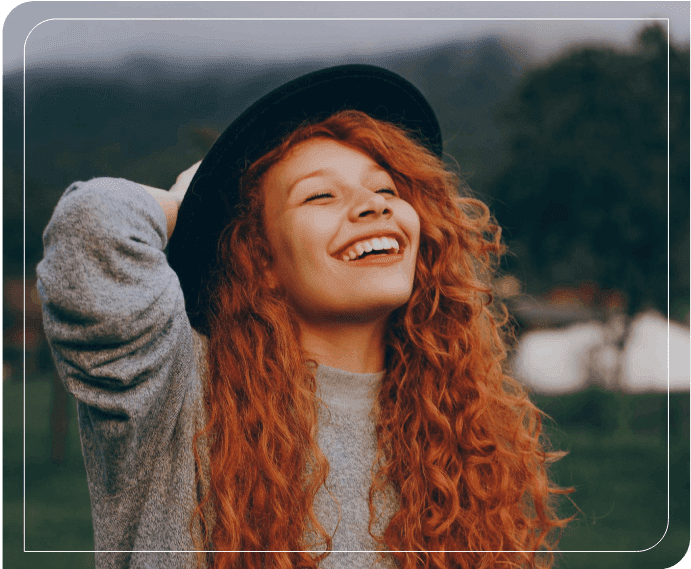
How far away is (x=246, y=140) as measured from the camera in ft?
5.43

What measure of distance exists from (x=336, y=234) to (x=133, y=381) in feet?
2.01

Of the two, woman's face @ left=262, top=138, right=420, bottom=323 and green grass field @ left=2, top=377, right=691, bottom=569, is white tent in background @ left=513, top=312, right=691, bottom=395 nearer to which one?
green grass field @ left=2, top=377, right=691, bottom=569

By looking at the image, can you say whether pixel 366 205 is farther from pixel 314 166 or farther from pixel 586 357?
pixel 586 357

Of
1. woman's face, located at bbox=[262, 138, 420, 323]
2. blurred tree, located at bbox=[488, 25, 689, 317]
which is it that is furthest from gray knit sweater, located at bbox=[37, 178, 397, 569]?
blurred tree, located at bbox=[488, 25, 689, 317]

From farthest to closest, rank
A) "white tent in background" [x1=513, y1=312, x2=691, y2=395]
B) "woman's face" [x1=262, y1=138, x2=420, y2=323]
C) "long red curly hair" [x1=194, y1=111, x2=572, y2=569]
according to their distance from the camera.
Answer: "white tent in background" [x1=513, y1=312, x2=691, y2=395]
"woman's face" [x1=262, y1=138, x2=420, y2=323]
"long red curly hair" [x1=194, y1=111, x2=572, y2=569]

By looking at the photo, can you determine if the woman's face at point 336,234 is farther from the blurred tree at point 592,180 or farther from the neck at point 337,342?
the blurred tree at point 592,180

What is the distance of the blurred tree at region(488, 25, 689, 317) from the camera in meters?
4.07

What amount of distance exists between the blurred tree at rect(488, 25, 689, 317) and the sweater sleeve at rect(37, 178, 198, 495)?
2954 millimetres

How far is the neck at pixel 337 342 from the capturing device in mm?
1657

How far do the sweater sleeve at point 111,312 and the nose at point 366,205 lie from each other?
50 cm

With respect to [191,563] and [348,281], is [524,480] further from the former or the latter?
[191,563]

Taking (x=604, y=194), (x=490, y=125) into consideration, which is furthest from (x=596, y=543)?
(x=490, y=125)

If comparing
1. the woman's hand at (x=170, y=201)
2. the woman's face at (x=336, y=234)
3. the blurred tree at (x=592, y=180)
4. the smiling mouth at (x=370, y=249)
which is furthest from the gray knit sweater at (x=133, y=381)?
the blurred tree at (x=592, y=180)

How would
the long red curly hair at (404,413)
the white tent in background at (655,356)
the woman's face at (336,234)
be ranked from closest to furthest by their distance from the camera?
the long red curly hair at (404,413)
the woman's face at (336,234)
the white tent in background at (655,356)
